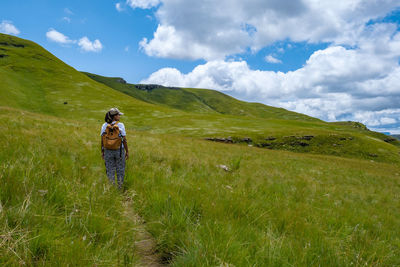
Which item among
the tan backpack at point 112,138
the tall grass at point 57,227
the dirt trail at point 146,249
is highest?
the tan backpack at point 112,138

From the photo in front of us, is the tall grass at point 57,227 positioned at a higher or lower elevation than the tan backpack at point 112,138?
lower

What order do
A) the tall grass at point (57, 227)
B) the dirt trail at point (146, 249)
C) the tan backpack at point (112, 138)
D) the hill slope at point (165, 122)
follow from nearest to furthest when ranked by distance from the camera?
1. the tall grass at point (57, 227)
2. the dirt trail at point (146, 249)
3. the tan backpack at point (112, 138)
4. the hill slope at point (165, 122)

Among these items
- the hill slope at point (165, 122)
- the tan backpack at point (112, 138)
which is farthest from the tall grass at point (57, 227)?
the hill slope at point (165, 122)

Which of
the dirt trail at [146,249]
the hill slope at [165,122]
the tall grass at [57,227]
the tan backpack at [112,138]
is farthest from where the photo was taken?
the hill slope at [165,122]

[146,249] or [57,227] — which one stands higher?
[57,227]

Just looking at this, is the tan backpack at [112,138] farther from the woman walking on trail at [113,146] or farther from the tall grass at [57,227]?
the tall grass at [57,227]

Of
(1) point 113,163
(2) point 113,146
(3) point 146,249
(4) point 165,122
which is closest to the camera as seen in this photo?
(3) point 146,249

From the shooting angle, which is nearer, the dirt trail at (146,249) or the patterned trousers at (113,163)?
the dirt trail at (146,249)

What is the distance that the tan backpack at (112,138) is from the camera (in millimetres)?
6137

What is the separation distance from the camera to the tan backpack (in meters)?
6.14

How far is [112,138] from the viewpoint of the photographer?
6.15 meters

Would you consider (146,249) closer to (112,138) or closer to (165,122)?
(112,138)

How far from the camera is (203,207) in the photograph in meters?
3.75

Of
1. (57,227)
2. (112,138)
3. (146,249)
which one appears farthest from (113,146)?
(57,227)
